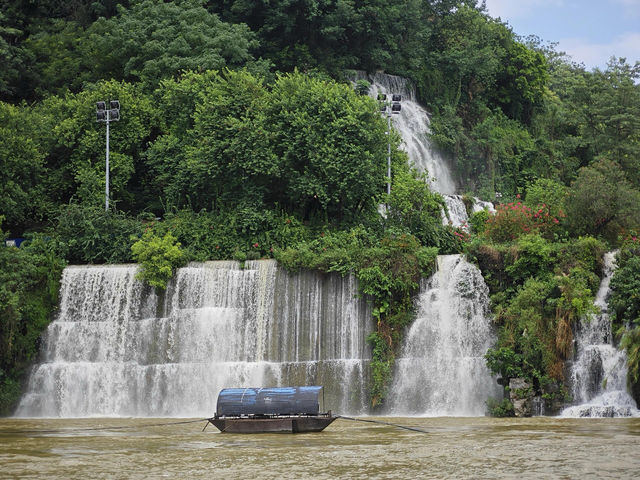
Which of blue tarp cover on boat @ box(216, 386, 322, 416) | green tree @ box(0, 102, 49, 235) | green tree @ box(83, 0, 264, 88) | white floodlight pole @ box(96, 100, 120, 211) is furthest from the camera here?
green tree @ box(83, 0, 264, 88)

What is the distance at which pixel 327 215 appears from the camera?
39.1 metres

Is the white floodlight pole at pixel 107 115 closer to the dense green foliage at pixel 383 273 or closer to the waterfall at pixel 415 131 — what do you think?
the dense green foliage at pixel 383 273

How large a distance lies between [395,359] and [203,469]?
14.2 meters

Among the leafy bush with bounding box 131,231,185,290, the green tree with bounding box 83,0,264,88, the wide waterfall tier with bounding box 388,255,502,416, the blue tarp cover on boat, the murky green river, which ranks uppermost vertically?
the green tree with bounding box 83,0,264,88

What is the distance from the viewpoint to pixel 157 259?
34.5 metres

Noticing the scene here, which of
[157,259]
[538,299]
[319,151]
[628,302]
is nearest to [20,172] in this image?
[157,259]

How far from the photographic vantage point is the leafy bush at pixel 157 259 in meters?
34.3

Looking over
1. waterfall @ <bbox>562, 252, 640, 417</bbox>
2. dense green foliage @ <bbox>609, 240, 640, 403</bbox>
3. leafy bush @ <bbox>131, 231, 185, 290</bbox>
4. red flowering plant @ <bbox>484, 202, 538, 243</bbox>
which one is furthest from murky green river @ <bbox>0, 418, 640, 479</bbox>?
red flowering plant @ <bbox>484, 202, 538, 243</bbox>

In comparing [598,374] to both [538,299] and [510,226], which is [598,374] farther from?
[510,226]

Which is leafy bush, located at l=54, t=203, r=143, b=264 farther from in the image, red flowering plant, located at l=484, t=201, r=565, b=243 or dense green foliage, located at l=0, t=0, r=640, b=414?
red flowering plant, located at l=484, t=201, r=565, b=243

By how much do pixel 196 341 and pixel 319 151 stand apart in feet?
30.1

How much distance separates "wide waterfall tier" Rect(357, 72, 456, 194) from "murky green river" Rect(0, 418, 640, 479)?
2381cm

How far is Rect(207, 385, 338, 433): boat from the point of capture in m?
24.6

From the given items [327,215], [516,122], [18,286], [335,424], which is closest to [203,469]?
[335,424]
